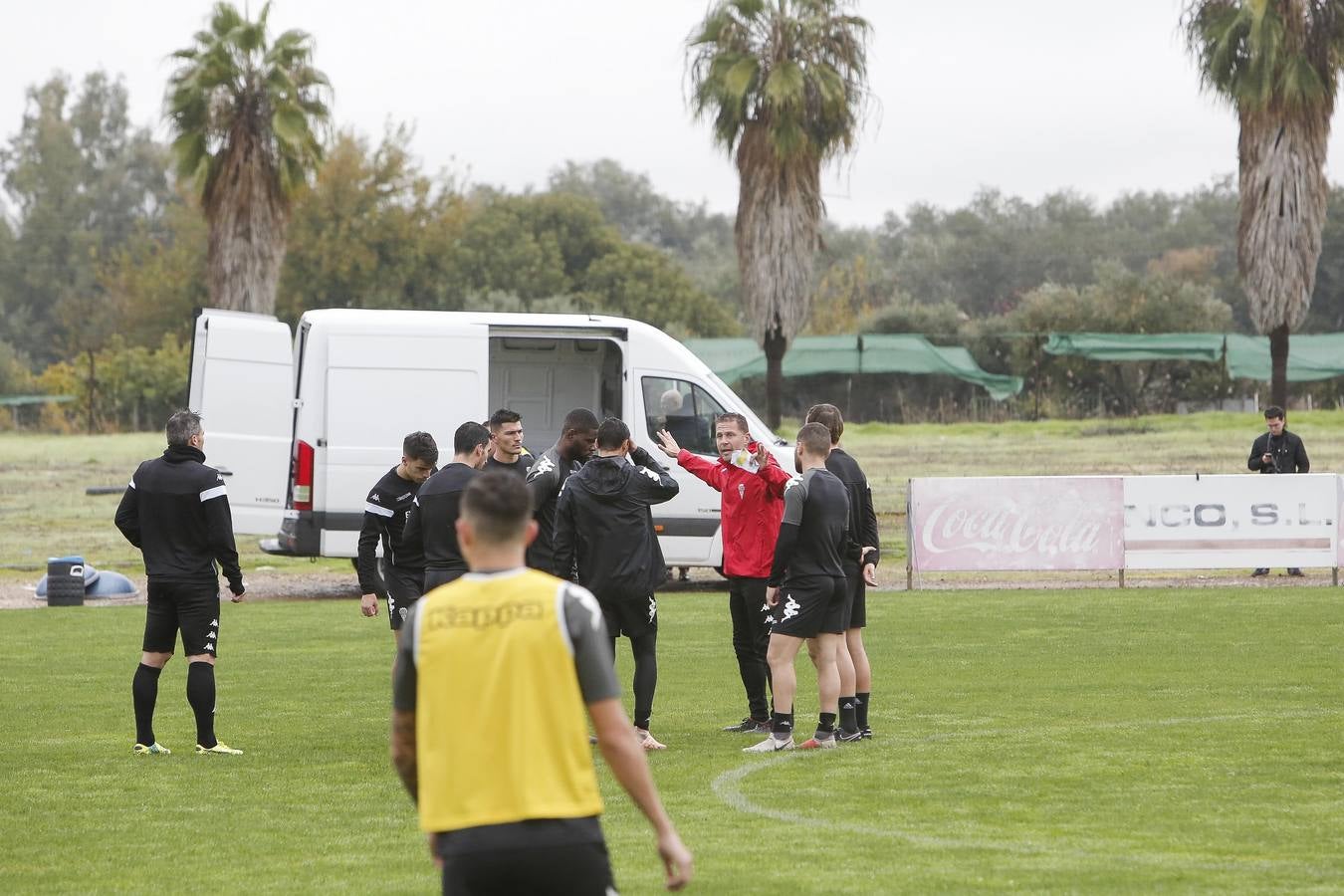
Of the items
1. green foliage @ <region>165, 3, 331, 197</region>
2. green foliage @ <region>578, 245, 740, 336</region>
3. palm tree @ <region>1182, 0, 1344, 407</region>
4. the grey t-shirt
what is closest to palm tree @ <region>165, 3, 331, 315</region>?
green foliage @ <region>165, 3, 331, 197</region>

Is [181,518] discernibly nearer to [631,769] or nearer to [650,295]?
[631,769]

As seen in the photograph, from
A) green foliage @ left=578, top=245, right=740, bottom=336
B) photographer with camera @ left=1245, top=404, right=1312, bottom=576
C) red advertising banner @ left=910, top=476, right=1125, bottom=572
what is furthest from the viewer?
green foliage @ left=578, top=245, right=740, bottom=336

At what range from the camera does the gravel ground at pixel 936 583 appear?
19.8m

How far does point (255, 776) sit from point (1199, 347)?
30.2 metres

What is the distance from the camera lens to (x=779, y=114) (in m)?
28.6

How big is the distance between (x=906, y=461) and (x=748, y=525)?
75.4 ft

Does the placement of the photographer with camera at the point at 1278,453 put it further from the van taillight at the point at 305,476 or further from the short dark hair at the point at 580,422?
the short dark hair at the point at 580,422

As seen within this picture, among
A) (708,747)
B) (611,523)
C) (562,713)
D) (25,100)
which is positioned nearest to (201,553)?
(611,523)

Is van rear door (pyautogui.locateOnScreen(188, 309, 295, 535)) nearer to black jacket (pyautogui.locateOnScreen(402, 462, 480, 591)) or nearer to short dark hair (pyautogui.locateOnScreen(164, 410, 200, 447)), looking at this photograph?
short dark hair (pyautogui.locateOnScreen(164, 410, 200, 447))

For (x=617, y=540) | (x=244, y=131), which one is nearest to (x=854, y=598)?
(x=617, y=540)

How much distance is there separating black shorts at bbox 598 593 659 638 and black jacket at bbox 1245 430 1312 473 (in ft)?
40.2

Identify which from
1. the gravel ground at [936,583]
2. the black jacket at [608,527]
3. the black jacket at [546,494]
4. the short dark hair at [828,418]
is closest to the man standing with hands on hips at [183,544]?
the black jacket at [546,494]

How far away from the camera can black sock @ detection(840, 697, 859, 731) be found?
9.92 metres

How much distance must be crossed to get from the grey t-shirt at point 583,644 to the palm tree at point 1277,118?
23.5 metres
